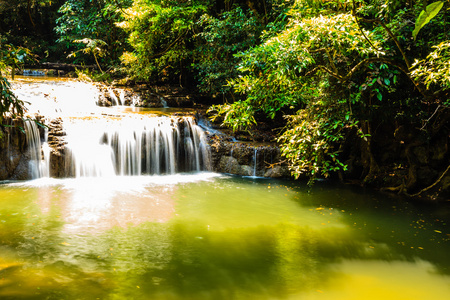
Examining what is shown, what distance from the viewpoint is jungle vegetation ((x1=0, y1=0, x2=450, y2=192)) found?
5949mm

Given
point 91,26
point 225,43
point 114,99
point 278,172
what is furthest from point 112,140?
point 91,26

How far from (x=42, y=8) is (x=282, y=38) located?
20.1 m

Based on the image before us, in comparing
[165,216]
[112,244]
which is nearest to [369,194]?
[165,216]

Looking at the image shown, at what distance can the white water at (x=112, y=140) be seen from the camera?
9.36 m

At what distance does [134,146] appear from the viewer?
10.2 metres

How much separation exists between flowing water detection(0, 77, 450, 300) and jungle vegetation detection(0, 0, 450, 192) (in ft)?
4.53

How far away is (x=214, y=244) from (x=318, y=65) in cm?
399

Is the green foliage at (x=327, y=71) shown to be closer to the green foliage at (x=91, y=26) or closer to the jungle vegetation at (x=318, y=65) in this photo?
the jungle vegetation at (x=318, y=65)

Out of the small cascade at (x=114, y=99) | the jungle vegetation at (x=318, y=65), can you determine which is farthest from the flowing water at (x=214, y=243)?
the small cascade at (x=114, y=99)

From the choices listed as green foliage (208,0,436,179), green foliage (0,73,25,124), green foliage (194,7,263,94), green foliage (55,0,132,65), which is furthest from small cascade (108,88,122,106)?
green foliage (0,73,25,124)

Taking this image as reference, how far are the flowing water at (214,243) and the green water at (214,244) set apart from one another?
0.02m

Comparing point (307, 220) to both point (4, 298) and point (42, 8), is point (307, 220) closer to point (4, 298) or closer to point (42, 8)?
point (4, 298)

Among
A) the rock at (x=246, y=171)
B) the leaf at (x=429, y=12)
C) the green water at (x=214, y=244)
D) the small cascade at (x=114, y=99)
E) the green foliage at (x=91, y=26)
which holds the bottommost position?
the green water at (x=214, y=244)

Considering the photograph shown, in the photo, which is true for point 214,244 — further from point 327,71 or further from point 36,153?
point 36,153
